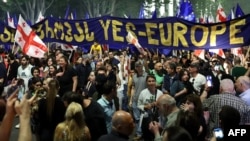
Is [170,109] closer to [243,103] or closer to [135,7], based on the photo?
[243,103]

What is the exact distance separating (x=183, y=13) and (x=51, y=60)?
450 inches

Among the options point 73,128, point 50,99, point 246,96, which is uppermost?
point 50,99

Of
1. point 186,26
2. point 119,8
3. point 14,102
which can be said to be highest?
point 119,8

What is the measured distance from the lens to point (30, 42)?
14.9 m

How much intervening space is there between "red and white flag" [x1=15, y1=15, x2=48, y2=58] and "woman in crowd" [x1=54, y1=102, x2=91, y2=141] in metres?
8.87

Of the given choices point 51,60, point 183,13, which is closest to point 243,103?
point 51,60

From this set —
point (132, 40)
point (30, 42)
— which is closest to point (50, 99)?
point (132, 40)

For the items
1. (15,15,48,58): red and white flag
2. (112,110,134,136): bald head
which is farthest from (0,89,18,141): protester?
(15,15,48,58): red and white flag

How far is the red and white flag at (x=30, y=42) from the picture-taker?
48.6 feet

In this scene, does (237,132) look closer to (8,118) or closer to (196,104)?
(8,118)

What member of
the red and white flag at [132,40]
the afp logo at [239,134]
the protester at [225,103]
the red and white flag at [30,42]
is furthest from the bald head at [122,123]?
the red and white flag at [30,42]

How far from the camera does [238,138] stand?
15.8 feet

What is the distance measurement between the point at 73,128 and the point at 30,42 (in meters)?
9.18

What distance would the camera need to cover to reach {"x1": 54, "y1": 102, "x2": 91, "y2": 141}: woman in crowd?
593 cm
